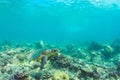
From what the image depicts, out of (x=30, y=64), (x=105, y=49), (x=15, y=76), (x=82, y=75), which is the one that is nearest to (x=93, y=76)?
(x=82, y=75)

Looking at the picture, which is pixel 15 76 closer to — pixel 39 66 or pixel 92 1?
pixel 39 66

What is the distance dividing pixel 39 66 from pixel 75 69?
1.47 metres

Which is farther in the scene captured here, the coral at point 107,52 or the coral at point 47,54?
the coral at point 107,52

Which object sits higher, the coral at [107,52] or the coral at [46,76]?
the coral at [107,52]

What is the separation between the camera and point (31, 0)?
37156mm

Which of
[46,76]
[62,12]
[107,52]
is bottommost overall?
[46,76]

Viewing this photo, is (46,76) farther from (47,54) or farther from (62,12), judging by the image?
(62,12)

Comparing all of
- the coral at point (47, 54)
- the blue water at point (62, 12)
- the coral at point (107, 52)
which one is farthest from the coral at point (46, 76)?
the blue water at point (62, 12)

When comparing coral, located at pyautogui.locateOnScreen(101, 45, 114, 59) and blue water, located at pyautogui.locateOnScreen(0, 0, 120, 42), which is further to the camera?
blue water, located at pyautogui.locateOnScreen(0, 0, 120, 42)

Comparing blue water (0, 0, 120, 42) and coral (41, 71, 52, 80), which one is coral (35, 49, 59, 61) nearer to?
coral (41, 71, 52, 80)

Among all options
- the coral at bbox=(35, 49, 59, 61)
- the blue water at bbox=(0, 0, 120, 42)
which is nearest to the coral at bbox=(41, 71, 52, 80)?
the coral at bbox=(35, 49, 59, 61)

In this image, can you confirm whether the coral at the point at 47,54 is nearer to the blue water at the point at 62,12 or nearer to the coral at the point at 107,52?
the coral at the point at 107,52

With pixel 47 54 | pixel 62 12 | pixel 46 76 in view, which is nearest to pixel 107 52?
pixel 47 54

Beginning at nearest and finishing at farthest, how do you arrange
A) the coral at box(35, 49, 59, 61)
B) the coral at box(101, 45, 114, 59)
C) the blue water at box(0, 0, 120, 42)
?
1. the coral at box(35, 49, 59, 61)
2. the coral at box(101, 45, 114, 59)
3. the blue water at box(0, 0, 120, 42)
